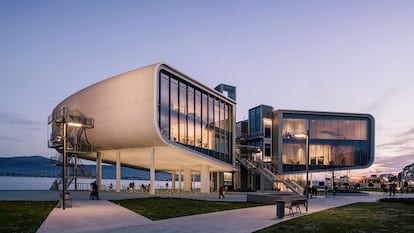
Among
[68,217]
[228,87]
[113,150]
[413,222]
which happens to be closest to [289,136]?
[228,87]

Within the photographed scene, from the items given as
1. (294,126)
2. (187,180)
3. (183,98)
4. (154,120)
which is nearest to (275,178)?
(187,180)

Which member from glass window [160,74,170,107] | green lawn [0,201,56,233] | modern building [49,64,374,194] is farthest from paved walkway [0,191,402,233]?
glass window [160,74,170,107]

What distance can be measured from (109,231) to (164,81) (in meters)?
24.1

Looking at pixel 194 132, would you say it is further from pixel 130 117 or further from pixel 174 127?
pixel 130 117

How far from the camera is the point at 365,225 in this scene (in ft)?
56.6

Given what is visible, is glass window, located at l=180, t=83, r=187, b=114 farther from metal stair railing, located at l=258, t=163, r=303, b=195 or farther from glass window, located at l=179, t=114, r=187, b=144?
metal stair railing, located at l=258, t=163, r=303, b=195

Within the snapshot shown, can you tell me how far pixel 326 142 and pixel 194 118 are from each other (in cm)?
3056

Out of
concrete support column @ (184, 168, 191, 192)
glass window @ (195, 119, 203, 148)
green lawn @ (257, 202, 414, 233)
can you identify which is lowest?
concrete support column @ (184, 168, 191, 192)

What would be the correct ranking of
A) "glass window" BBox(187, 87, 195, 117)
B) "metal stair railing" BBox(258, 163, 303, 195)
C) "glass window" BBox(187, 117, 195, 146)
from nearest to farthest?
"glass window" BBox(187, 117, 195, 146), "glass window" BBox(187, 87, 195, 117), "metal stair railing" BBox(258, 163, 303, 195)

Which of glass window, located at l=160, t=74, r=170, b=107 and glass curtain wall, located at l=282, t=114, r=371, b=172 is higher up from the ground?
glass window, located at l=160, t=74, r=170, b=107

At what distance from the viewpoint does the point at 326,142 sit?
63406 millimetres

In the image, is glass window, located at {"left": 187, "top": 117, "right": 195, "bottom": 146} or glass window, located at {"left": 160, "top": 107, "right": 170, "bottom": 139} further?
glass window, located at {"left": 187, "top": 117, "right": 195, "bottom": 146}

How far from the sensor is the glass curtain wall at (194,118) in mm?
37188

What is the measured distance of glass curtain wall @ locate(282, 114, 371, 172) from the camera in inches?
2464
